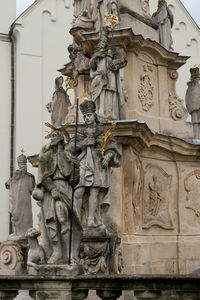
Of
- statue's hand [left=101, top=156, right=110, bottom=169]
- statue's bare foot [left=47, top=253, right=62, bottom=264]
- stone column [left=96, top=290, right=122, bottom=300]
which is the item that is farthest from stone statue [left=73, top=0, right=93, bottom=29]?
stone column [left=96, top=290, right=122, bottom=300]

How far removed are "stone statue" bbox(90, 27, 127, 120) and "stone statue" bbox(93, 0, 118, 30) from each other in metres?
0.94

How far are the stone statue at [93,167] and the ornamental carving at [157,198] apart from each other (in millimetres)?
1563

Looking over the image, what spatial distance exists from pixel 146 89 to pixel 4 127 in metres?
9.14

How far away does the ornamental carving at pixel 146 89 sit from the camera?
963 cm

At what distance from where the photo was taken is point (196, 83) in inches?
401

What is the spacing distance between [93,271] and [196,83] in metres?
4.69

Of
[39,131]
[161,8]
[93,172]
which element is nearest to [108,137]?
[93,172]

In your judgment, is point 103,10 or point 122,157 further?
point 103,10

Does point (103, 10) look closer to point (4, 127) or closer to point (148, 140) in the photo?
point (148, 140)

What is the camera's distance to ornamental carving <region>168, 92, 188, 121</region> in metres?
10.1

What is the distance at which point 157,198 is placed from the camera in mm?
9102

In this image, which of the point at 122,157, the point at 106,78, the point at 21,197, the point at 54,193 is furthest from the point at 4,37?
the point at 54,193

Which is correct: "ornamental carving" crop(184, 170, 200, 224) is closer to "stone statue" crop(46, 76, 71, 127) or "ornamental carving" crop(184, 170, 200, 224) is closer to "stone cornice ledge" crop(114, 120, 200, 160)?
"stone cornice ledge" crop(114, 120, 200, 160)

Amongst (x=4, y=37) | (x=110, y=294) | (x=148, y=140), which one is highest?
(x=4, y=37)
